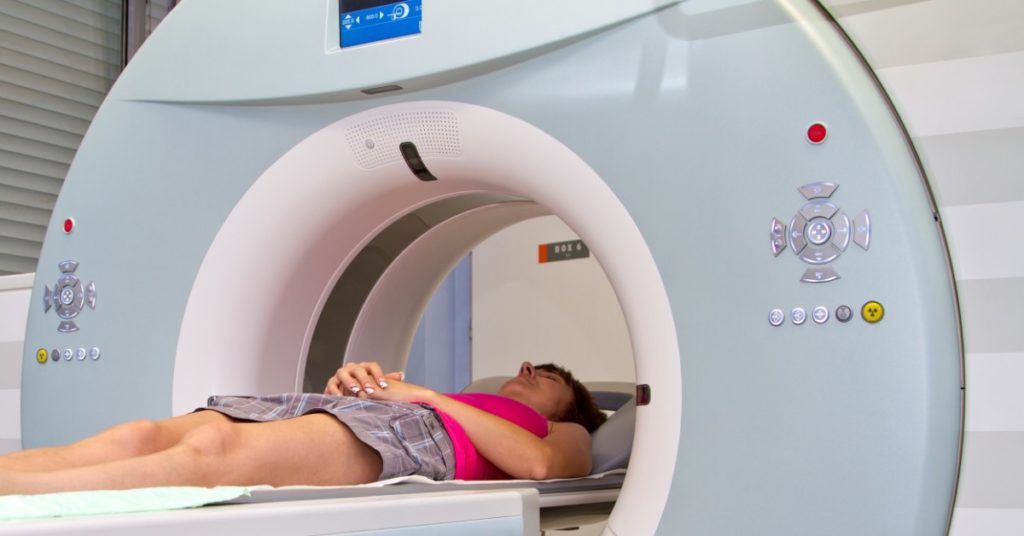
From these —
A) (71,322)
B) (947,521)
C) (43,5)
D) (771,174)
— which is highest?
(43,5)

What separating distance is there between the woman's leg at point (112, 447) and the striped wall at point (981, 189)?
1.08 meters

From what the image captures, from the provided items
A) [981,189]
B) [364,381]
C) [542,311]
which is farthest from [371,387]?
[542,311]

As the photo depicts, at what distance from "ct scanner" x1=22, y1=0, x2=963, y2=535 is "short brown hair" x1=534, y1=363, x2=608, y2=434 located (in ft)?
1.49

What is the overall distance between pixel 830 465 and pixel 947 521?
6.4 inches

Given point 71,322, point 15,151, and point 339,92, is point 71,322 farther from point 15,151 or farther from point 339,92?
point 15,151

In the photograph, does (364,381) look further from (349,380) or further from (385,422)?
(385,422)

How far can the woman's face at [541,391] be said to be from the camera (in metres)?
2.41

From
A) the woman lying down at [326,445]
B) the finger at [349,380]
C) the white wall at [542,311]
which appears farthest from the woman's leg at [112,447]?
the white wall at [542,311]

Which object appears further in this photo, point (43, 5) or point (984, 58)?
point (43, 5)

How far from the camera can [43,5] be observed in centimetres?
370

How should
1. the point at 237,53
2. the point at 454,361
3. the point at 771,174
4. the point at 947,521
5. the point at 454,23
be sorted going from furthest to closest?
the point at 454,361 → the point at 237,53 → the point at 454,23 → the point at 771,174 → the point at 947,521

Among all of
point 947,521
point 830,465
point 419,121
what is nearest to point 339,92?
point 419,121

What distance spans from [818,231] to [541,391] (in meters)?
1.11

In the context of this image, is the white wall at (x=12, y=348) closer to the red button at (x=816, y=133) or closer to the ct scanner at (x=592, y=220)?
the ct scanner at (x=592, y=220)
